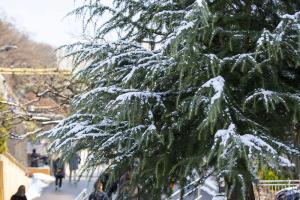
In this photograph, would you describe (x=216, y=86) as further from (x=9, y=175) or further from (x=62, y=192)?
(x=62, y=192)

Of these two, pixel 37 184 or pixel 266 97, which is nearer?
pixel 266 97

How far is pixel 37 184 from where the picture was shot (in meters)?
25.2

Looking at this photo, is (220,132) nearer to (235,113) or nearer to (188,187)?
(235,113)

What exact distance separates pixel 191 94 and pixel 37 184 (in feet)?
68.1

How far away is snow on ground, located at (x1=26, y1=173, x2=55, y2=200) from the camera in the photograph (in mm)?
21759

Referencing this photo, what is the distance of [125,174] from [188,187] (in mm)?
698

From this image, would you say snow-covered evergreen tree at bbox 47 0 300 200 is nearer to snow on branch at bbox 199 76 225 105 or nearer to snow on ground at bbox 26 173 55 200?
snow on branch at bbox 199 76 225 105

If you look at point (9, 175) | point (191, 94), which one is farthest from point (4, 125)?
point (191, 94)

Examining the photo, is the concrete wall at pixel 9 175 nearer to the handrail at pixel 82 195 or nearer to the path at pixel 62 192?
the path at pixel 62 192

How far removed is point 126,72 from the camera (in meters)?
5.75

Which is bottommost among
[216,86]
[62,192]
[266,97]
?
[62,192]

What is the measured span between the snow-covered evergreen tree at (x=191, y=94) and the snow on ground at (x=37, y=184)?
1544 centimetres

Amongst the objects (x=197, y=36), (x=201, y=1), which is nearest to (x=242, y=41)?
(x=197, y=36)

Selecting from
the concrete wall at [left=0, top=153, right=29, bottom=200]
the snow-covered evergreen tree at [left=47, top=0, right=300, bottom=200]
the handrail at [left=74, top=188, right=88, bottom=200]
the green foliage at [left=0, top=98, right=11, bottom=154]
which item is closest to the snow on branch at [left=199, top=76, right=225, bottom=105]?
the snow-covered evergreen tree at [left=47, top=0, right=300, bottom=200]
